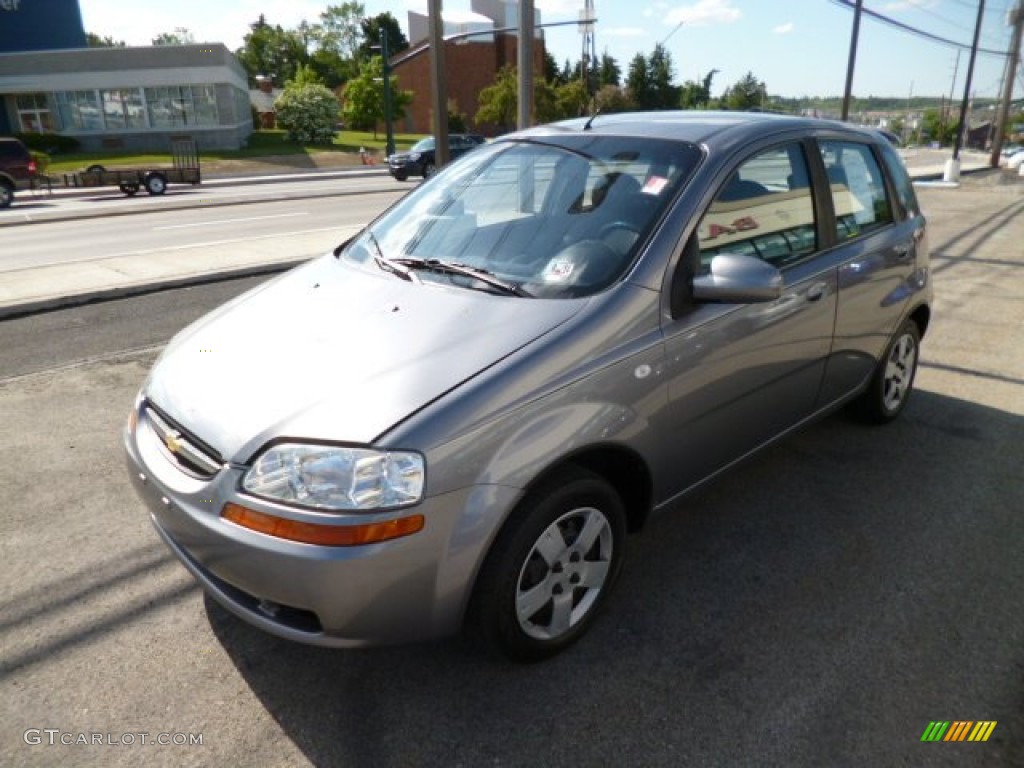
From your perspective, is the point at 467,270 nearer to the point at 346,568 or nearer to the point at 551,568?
the point at 551,568

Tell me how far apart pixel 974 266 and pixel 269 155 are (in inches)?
1527

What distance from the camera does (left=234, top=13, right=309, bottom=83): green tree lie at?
8969 cm

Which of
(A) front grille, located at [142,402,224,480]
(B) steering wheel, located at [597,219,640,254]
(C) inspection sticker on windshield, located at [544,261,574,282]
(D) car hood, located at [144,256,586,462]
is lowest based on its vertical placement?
(A) front grille, located at [142,402,224,480]

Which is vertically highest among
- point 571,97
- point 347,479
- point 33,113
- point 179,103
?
point 571,97

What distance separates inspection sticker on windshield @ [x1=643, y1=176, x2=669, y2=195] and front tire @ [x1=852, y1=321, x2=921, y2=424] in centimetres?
200

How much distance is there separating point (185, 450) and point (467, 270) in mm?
1196

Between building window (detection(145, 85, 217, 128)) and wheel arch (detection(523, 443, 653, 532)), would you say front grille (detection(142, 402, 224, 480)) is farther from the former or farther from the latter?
building window (detection(145, 85, 217, 128))

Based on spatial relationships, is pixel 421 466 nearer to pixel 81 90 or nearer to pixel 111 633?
pixel 111 633

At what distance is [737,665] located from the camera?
8.52 feet

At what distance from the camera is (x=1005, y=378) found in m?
5.44

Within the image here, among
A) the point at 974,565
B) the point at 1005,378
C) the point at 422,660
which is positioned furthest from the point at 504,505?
the point at 1005,378

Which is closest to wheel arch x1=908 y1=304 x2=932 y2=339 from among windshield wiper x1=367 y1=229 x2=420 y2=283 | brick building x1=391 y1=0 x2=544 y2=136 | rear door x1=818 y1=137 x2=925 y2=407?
rear door x1=818 y1=137 x2=925 y2=407

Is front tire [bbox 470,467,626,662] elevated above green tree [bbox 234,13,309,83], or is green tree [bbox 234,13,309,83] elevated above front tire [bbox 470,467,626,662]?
green tree [bbox 234,13,309,83]

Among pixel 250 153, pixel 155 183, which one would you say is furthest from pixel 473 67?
pixel 155 183
